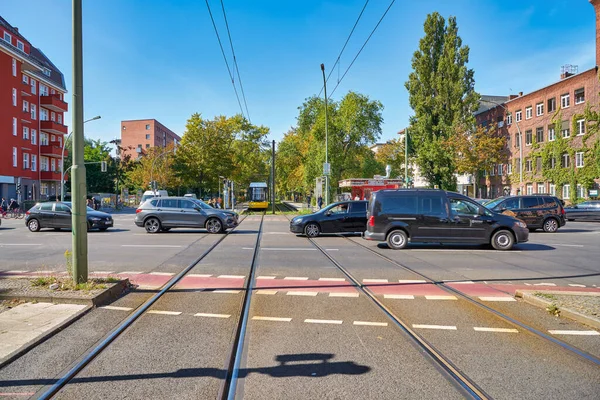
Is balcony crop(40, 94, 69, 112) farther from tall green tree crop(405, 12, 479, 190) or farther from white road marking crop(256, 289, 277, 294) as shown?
white road marking crop(256, 289, 277, 294)

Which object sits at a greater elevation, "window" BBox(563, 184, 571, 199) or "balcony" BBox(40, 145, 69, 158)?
"balcony" BBox(40, 145, 69, 158)

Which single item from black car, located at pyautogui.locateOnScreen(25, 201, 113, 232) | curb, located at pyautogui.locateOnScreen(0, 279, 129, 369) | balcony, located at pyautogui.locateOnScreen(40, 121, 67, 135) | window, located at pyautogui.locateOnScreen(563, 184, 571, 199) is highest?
balcony, located at pyautogui.locateOnScreen(40, 121, 67, 135)

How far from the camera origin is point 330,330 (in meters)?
5.32

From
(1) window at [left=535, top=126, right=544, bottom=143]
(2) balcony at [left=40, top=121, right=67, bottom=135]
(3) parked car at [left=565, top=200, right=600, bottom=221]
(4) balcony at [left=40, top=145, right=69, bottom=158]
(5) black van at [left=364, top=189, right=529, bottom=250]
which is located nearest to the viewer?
(5) black van at [left=364, top=189, right=529, bottom=250]

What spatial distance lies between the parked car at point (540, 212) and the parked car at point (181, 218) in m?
13.1

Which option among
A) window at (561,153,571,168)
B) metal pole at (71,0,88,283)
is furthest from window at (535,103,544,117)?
metal pole at (71,0,88,283)

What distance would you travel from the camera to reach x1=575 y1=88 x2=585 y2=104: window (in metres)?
42.0

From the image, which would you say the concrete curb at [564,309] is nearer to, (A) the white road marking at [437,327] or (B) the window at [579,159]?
(A) the white road marking at [437,327]

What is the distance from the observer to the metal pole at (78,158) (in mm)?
6965

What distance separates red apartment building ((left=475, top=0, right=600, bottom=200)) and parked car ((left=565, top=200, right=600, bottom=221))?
7966mm

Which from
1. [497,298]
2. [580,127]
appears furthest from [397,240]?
[580,127]

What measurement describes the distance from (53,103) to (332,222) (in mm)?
47707

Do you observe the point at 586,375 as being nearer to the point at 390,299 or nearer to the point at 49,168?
the point at 390,299

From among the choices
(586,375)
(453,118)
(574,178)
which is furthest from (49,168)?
(586,375)
